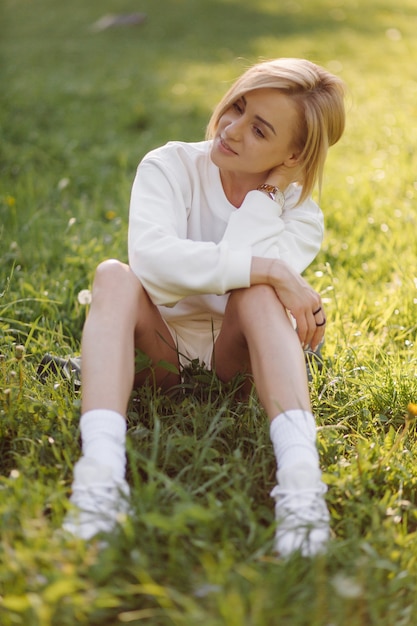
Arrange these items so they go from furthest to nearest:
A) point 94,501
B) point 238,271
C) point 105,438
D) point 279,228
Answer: point 279,228, point 238,271, point 105,438, point 94,501

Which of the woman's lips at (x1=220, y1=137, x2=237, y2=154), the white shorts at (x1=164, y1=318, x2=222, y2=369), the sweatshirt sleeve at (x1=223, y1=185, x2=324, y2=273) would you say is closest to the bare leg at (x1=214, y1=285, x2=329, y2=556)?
the white shorts at (x1=164, y1=318, x2=222, y2=369)

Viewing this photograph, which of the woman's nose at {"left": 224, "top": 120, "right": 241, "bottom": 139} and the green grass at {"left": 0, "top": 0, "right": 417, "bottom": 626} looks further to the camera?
the woman's nose at {"left": 224, "top": 120, "right": 241, "bottom": 139}

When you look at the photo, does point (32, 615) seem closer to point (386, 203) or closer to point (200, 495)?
point (200, 495)

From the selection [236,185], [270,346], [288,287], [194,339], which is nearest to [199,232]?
[236,185]

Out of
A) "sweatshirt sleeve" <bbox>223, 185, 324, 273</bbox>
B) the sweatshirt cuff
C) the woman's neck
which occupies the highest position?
the woman's neck

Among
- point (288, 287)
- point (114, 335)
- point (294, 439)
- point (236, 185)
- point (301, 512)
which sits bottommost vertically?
point (301, 512)

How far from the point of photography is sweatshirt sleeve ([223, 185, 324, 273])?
7.25 feet

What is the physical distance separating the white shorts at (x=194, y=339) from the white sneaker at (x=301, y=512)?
0.66m

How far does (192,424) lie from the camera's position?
2.16 m

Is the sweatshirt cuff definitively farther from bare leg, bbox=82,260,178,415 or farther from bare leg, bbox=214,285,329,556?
bare leg, bbox=82,260,178,415

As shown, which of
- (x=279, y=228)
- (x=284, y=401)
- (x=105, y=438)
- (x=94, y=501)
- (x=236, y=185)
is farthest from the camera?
(x=236, y=185)

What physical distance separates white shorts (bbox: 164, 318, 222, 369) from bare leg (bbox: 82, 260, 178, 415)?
0.15 metres

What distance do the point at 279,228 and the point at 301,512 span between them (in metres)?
0.90

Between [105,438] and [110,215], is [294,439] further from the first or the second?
[110,215]
